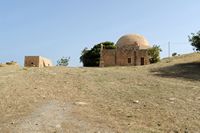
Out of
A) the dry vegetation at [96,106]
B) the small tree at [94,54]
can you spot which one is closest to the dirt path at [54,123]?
the dry vegetation at [96,106]

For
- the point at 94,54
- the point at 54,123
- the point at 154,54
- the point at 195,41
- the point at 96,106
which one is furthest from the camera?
the point at 94,54

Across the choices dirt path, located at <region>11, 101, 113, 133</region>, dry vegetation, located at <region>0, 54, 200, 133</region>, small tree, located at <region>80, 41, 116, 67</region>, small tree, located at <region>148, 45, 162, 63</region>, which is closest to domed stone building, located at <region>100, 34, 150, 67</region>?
small tree, located at <region>148, 45, 162, 63</region>

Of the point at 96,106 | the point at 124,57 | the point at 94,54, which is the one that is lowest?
the point at 96,106

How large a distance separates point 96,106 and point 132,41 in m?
31.6

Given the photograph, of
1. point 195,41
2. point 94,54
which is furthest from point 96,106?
point 94,54

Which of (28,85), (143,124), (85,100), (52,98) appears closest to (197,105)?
(143,124)

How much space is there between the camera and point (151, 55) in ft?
123

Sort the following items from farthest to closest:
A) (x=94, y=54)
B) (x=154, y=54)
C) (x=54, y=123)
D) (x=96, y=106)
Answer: (x=94, y=54)
(x=154, y=54)
(x=96, y=106)
(x=54, y=123)

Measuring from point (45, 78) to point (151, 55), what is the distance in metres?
25.6

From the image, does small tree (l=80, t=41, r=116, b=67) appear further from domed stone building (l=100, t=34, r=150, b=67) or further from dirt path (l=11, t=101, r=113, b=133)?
dirt path (l=11, t=101, r=113, b=133)

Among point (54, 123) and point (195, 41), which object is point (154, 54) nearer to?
point (195, 41)

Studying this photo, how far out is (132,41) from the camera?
131 feet

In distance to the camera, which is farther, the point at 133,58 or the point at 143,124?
the point at 133,58

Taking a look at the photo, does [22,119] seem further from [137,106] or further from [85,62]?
[85,62]
